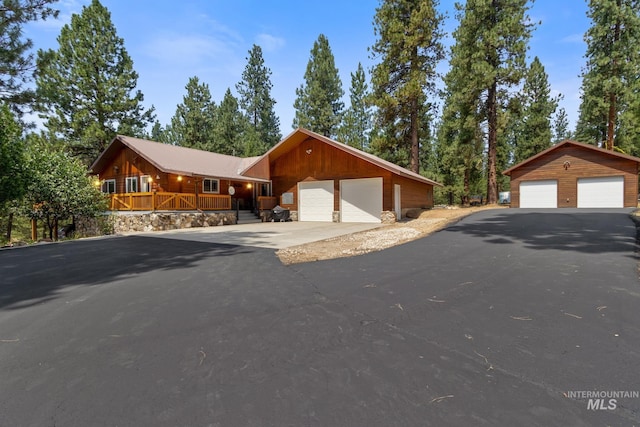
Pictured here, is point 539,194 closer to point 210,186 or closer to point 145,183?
point 210,186

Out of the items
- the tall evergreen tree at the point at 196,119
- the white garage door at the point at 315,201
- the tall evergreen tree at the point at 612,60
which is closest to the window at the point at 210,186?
the white garage door at the point at 315,201

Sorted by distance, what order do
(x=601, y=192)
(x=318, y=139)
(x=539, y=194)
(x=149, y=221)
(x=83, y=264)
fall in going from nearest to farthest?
(x=83, y=264)
(x=149, y=221)
(x=318, y=139)
(x=601, y=192)
(x=539, y=194)

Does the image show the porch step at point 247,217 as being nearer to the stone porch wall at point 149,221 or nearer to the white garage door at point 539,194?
the stone porch wall at point 149,221

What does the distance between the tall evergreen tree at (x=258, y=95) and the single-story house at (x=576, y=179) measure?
2903 centimetres

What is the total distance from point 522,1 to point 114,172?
30.1 meters

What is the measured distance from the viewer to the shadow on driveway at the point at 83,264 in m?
4.60

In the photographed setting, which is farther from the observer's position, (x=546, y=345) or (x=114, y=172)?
(x=114, y=172)

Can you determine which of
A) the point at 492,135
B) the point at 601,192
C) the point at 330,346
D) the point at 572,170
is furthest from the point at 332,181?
the point at 601,192

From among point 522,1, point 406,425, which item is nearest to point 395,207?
point 406,425

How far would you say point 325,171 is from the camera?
18.4 meters

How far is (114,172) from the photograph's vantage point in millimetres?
19734

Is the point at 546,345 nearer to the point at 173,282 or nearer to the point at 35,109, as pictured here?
the point at 173,282

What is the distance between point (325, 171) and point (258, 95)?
86.5 ft

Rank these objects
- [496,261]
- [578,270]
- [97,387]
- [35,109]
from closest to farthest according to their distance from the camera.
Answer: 1. [97,387]
2. [578,270]
3. [496,261]
4. [35,109]
